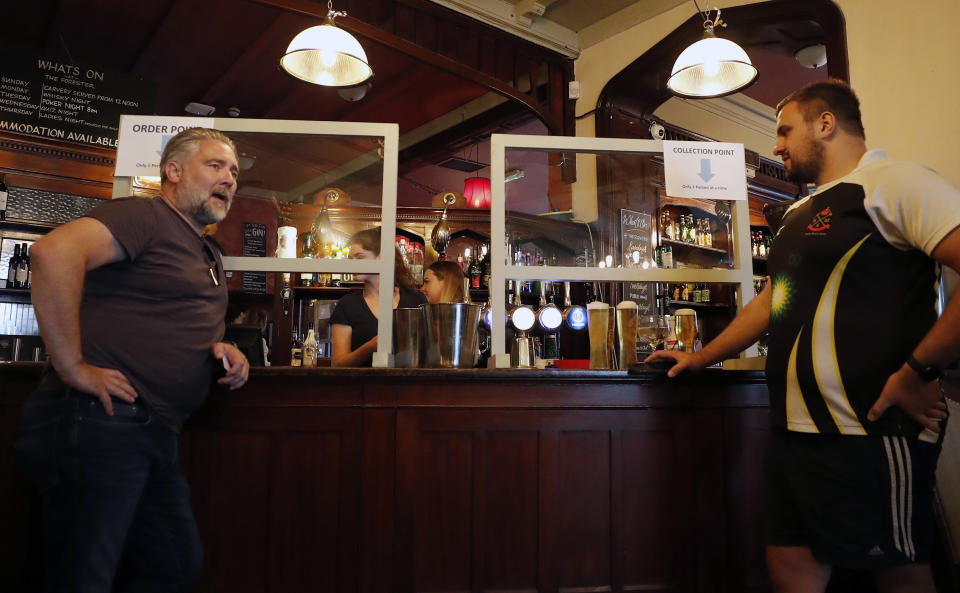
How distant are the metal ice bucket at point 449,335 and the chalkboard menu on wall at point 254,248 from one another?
5.29 meters

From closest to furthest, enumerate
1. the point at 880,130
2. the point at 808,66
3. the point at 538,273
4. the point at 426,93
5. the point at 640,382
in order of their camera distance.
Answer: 1. the point at 640,382
2. the point at 538,273
3. the point at 880,130
4. the point at 808,66
5. the point at 426,93

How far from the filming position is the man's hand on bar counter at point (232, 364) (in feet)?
6.09

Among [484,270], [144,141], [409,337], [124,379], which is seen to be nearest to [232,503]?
[124,379]

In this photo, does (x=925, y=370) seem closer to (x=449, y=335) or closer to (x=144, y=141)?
(x=449, y=335)

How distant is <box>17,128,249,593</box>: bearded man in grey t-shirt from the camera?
154cm

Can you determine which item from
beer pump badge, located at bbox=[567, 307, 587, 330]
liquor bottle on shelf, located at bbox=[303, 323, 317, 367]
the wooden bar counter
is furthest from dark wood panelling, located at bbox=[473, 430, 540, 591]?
liquor bottle on shelf, located at bbox=[303, 323, 317, 367]

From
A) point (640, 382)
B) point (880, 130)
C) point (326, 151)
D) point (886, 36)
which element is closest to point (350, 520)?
point (640, 382)

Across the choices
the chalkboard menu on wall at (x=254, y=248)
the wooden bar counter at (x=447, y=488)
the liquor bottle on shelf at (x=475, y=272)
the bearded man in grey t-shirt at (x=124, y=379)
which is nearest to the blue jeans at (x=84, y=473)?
the bearded man in grey t-shirt at (x=124, y=379)

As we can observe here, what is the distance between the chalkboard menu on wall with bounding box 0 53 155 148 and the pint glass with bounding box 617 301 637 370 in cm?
508

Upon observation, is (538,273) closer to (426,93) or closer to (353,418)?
(353,418)

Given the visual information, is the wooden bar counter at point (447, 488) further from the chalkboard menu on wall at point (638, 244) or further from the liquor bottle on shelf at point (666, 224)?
the liquor bottle on shelf at point (666, 224)

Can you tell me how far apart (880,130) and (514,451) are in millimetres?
3100

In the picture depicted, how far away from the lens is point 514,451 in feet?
6.82

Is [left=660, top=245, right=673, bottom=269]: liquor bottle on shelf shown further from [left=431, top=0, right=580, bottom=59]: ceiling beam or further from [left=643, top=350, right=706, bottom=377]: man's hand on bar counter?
[left=643, top=350, right=706, bottom=377]: man's hand on bar counter
